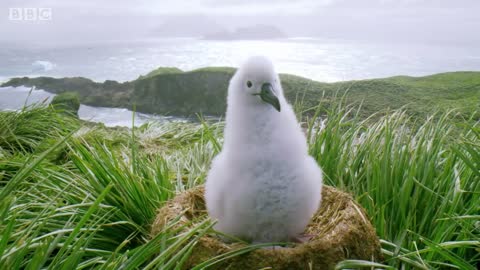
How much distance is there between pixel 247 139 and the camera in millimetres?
1536

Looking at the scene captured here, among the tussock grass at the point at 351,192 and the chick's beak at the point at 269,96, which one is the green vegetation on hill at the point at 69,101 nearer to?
the tussock grass at the point at 351,192

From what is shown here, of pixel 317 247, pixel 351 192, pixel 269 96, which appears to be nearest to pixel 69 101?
pixel 351 192

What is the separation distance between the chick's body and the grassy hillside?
1438 mm

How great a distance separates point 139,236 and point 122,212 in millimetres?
137

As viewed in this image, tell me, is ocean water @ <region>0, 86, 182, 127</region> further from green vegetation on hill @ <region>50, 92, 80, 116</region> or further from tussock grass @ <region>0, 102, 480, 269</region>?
tussock grass @ <region>0, 102, 480, 269</region>

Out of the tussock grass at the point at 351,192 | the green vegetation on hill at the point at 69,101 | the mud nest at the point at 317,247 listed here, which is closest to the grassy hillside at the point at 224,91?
the green vegetation on hill at the point at 69,101

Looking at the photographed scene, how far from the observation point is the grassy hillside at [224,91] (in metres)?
3.29

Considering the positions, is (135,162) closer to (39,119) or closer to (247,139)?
(247,139)

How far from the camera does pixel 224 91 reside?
385 centimetres

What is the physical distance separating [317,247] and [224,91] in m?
2.57

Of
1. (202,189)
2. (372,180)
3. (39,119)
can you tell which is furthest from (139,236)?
(39,119)

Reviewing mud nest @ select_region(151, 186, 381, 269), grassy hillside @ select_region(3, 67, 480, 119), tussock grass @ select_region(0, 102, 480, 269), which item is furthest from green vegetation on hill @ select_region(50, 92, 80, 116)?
mud nest @ select_region(151, 186, 381, 269)

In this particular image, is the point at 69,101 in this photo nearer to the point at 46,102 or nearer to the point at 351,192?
the point at 46,102

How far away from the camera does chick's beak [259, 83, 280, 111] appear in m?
1.48
